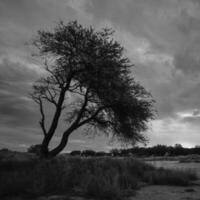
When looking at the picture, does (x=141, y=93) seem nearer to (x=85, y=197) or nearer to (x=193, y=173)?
(x=193, y=173)

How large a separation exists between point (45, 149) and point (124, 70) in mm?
9444

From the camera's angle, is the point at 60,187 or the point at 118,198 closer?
the point at 118,198

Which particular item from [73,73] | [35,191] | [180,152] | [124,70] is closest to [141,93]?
A: [124,70]

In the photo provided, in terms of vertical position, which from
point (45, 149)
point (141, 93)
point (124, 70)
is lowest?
point (45, 149)

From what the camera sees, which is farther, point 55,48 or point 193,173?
point 55,48

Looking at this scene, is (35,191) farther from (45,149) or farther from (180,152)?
(180,152)

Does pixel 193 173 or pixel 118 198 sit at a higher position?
pixel 193 173

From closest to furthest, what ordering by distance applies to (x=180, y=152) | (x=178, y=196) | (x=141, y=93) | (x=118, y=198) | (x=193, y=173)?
(x=118, y=198)
(x=178, y=196)
(x=193, y=173)
(x=141, y=93)
(x=180, y=152)

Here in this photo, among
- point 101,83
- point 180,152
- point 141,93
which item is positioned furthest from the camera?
point 180,152

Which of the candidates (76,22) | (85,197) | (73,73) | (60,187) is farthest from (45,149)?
(85,197)

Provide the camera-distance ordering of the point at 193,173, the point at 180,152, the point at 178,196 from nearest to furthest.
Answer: the point at 178,196 < the point at 193,173 < the point at 180,152

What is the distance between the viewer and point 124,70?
22.2m

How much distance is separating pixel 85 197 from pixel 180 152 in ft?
311

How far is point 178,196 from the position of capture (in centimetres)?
914
